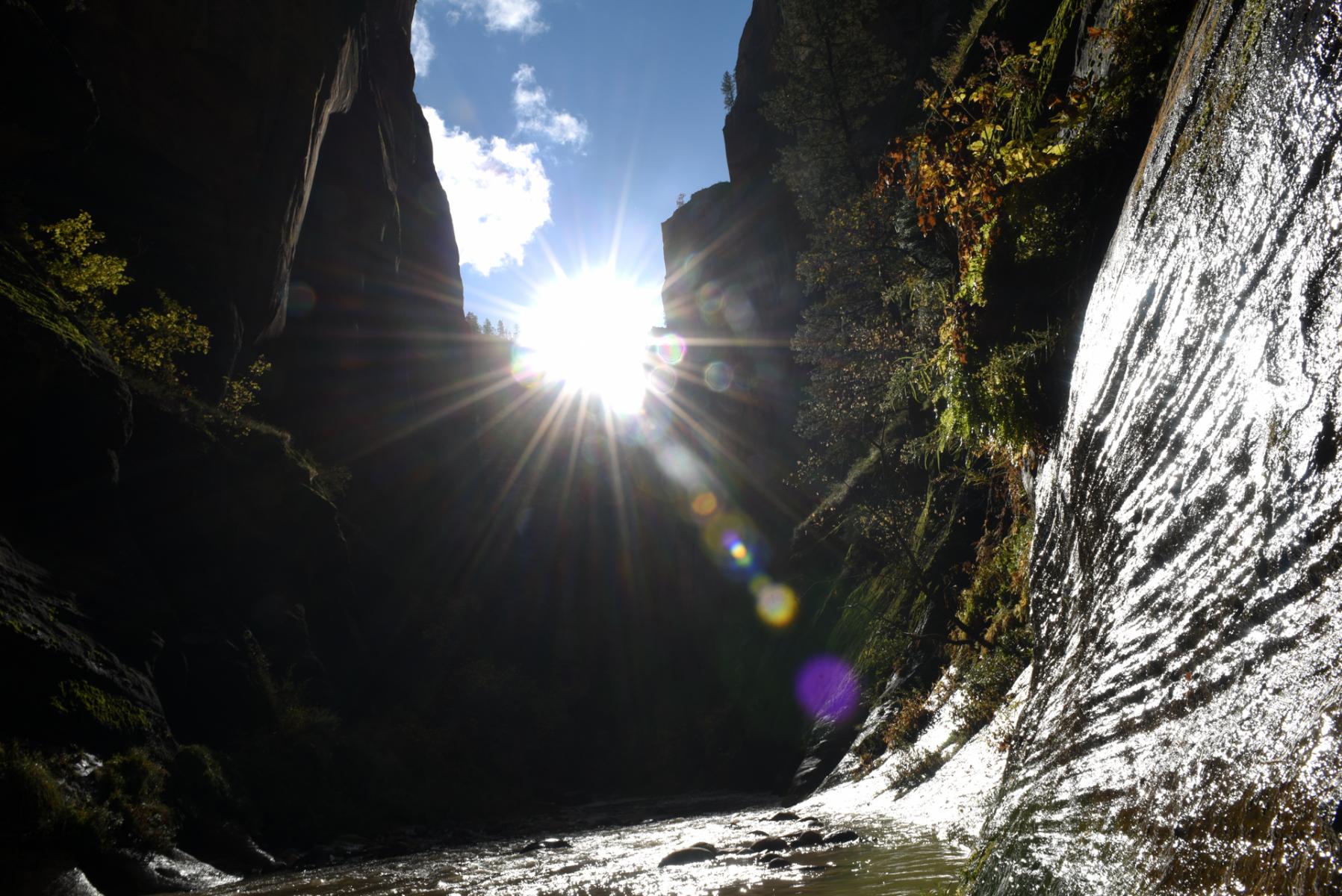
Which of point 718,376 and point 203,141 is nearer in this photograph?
point 203,141

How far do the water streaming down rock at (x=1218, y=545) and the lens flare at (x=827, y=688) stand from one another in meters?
13.6

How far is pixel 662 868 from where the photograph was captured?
6.58 m

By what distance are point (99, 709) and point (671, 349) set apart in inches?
1703

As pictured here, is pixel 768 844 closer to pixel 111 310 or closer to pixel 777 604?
pixel 111 310

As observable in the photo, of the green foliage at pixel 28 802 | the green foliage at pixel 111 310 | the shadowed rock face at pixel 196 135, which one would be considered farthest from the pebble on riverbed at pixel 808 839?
the shadowed rock face at pixel 196 135

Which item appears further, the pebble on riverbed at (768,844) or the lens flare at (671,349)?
the lens flare at (671,349)

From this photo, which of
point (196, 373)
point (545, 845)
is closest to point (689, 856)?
point (545, 845)

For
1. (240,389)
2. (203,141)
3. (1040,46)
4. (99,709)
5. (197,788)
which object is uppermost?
(203,141)

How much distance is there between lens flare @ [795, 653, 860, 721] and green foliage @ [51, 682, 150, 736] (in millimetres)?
12743

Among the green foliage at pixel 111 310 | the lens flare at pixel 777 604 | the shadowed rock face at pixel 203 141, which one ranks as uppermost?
the shadowed rock face at pixel 203 141

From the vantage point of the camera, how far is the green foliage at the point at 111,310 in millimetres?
17469

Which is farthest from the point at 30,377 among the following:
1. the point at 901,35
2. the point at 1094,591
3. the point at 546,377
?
the point at 546,377

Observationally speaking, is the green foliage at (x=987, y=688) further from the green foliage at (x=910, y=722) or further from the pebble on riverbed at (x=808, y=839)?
the pebble on riverbed at (x=808, y=839)

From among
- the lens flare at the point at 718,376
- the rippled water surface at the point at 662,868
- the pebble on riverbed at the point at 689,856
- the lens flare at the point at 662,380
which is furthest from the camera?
the lens flare at the point at 662,380
